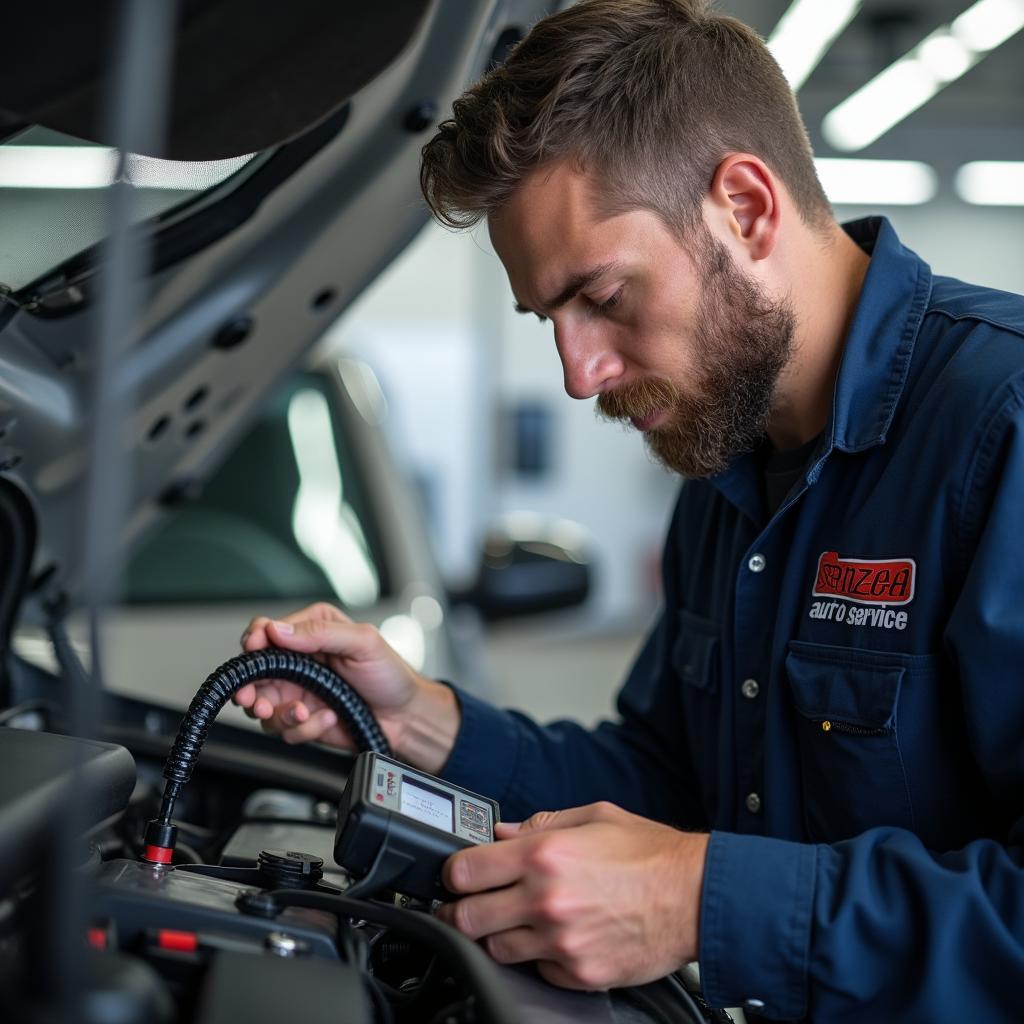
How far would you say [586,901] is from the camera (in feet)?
3.06

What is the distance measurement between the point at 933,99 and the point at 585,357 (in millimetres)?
7154

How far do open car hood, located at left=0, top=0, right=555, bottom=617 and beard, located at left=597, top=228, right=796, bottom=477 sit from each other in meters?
0.33

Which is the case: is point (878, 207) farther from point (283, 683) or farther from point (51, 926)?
point (51, 926)

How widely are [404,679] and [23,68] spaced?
766mm

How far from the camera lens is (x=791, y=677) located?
1220mm

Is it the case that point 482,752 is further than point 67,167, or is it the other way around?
point 482,752

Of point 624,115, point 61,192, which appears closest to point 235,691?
point 61,192

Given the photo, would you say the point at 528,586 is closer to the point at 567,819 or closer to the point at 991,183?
the point at 567,819

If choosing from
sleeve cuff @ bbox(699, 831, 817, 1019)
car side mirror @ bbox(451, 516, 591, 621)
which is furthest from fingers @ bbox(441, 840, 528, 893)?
car side mirror @ bbox(451, 516, 591, 621)

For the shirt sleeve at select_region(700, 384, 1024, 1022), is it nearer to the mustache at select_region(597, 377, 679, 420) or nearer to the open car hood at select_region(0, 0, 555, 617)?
the mustache at select_region(597, 377, 679, 420)

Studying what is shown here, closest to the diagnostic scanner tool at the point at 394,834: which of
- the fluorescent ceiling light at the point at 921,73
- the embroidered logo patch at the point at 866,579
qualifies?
the embroidered logo patch at the point at 866,579

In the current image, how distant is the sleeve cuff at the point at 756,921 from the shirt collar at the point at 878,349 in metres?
0.40

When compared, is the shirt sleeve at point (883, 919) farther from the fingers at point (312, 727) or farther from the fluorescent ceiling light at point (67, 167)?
the fluorescent ceiling light at point (67, 167)

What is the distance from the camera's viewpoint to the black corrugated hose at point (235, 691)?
1048 mm
